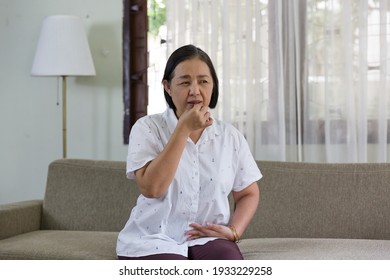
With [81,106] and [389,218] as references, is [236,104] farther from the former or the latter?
[389,218]

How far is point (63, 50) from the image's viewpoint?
394cm

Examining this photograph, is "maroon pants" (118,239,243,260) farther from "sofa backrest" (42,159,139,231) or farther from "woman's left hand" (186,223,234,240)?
"sofa backrest" (42,159,139,231)

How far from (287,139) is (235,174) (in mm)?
1618

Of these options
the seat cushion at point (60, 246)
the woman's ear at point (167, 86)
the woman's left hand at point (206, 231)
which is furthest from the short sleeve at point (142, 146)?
the seat cushion at point (60, 246)

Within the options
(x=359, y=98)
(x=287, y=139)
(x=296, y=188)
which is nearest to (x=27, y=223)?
(x=296, y=188)

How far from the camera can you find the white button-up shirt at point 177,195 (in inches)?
89.2

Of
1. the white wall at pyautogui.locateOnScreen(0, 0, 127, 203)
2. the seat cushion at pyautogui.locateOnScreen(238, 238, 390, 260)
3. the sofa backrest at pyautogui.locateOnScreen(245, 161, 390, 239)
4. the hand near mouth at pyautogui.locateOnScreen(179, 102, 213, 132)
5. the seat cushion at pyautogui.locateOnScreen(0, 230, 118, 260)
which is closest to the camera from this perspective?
the hand near mouth at pyautogui.locateOnScreen(179, 102, 213, 132)

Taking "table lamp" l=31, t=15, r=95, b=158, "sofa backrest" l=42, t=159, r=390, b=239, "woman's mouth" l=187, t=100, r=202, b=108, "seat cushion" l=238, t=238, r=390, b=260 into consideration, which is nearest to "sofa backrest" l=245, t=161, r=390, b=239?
"sofa backrest" l=42, t=159, r=390, b=239

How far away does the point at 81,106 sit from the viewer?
4367mm

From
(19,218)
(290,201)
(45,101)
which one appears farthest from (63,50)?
(290,201)

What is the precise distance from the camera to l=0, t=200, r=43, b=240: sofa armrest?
10.2 ft

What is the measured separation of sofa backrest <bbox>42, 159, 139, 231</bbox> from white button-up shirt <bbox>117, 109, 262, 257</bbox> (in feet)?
3.06

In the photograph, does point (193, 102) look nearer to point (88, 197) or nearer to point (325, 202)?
point (325, 202)

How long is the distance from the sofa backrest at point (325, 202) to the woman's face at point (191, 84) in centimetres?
95
